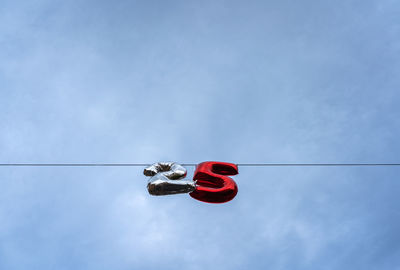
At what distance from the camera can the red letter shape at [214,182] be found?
43.2ft

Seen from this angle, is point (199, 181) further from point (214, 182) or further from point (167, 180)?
point (167, 180)

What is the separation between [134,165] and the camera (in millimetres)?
14711

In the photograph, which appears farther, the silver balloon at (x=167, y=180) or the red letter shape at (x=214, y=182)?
the red letter shape at (x=214, y=182)

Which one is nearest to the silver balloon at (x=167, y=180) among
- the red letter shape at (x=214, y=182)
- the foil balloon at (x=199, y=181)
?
the foil balloon at (x=199, y=181)

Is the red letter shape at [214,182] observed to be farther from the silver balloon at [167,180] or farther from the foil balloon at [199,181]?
the silver balloon at [167,180]

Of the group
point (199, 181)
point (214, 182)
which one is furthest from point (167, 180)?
point (214, 182)

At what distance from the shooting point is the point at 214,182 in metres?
13.9

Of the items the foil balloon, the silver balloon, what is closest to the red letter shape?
the foil balloon

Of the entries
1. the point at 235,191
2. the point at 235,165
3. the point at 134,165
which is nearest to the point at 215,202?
the point at 235,191

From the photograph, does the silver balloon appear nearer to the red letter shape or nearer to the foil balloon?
the foil balloon

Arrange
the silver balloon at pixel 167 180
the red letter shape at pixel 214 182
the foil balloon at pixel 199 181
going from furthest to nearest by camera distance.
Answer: the red letter shape at pixel 214 182 < the foil balloon at pixel 199 181 < the silver balloon at pixel 167 180

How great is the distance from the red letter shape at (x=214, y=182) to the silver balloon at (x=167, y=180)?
1.98 feet

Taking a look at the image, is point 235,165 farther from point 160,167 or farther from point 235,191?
point 160,167

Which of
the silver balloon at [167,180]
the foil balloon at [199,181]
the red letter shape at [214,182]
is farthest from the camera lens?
the red letter shape at [214,182]
